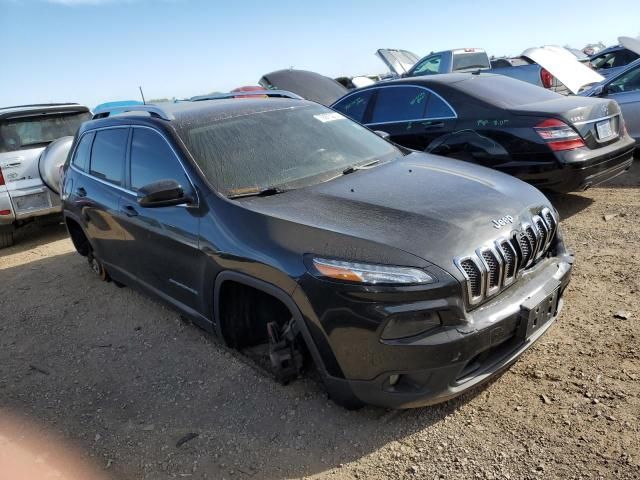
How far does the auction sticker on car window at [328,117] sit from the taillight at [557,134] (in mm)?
2032

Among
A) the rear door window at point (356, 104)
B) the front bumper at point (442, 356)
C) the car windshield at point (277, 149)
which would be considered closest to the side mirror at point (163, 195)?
the car windshield at point (277, 149)

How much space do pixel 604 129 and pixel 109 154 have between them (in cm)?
473

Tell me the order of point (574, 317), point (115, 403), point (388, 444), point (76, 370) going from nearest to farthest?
point (388, 444)
point (115, 403)
point (574, 317)
point (76, 370)

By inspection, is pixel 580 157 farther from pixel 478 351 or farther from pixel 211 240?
pixel 211 240

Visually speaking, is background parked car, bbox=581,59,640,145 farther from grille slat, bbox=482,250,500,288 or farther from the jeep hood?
grille slat, bbox=482,250,500,288

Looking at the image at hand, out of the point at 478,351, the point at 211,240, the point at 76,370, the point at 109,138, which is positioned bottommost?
the point at 76,370

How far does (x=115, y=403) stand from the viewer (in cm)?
308

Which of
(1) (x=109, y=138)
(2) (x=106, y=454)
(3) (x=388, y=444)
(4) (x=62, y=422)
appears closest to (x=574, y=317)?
(3) (x=388, y=444)

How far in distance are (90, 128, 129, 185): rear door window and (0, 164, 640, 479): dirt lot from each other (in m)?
1.21

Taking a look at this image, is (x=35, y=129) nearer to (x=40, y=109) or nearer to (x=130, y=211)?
(x=40, y=109)

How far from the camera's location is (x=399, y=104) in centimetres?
593

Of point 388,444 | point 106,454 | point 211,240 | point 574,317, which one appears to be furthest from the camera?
point 574,317

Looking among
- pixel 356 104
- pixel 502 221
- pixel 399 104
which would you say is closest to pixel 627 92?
pixel 399 104

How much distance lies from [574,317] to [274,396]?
6.66 feet
